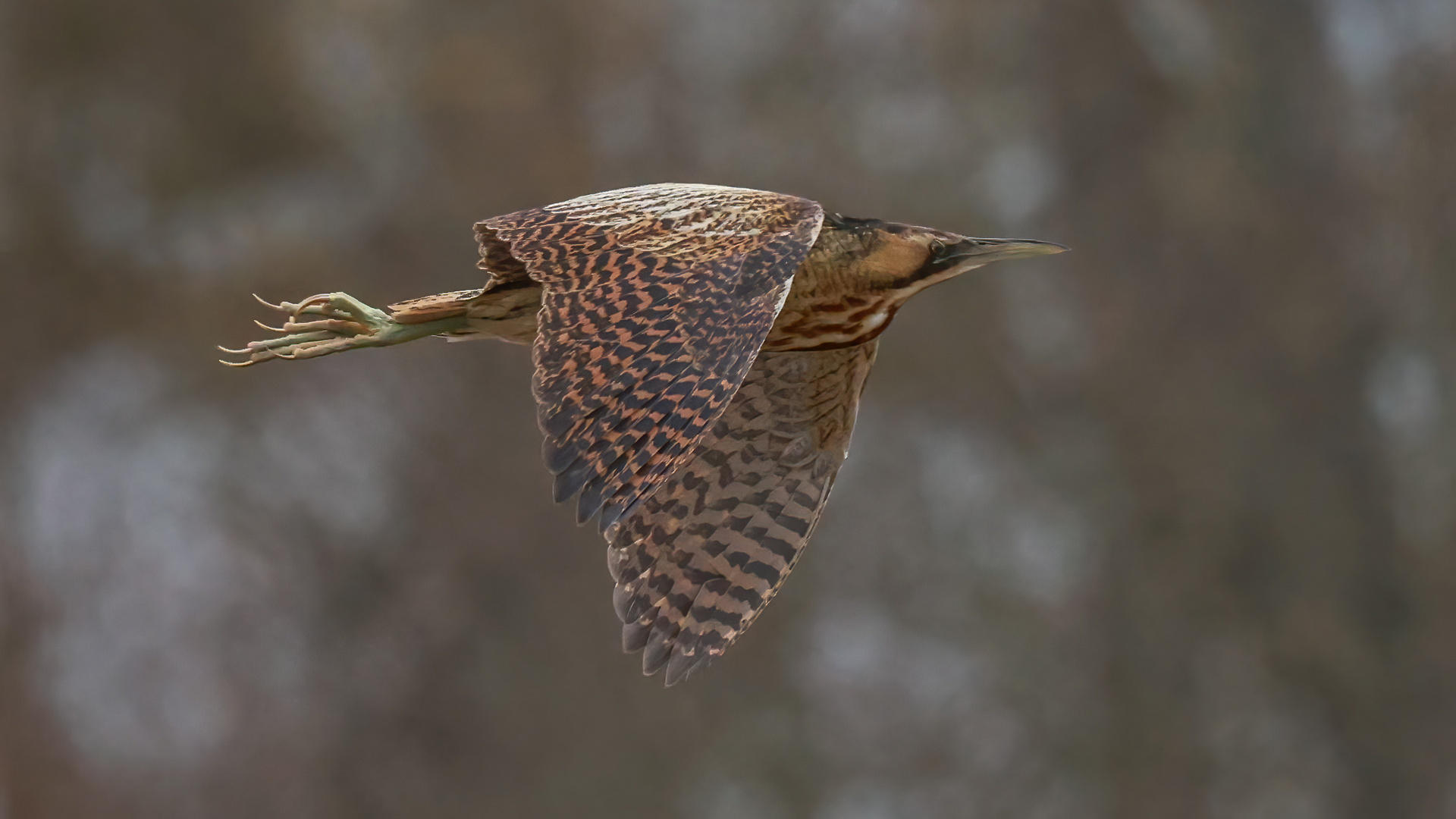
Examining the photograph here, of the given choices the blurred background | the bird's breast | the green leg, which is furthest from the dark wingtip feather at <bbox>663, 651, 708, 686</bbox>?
the blurred background

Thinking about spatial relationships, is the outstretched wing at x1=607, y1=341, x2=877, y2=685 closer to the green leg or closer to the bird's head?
the bird's head

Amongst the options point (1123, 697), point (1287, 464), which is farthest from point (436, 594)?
point (1287, 464)

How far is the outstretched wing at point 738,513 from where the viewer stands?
2740 mm

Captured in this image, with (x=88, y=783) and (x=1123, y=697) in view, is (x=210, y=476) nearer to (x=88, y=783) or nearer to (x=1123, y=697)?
(x=88, y=783)

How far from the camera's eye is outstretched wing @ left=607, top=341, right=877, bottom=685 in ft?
8.99

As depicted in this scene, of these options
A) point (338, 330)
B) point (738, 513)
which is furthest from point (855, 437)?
point (338, 330)

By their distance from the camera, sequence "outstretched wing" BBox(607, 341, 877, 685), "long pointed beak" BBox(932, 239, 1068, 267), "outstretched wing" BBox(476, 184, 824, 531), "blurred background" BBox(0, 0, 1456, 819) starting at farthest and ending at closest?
"blurred background" BBox(0, 0, 1456, 819) → "outstretched wing" BBox(607, 341, 877, 685) → "long pointed beak" BBox(932, 239, 1068, 267) → "outstretched wing" BBox(476, 184, 824, 531)

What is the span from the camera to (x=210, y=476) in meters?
7.35

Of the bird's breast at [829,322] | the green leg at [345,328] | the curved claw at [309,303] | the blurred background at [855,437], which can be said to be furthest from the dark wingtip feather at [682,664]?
the blurred background at [855,437]

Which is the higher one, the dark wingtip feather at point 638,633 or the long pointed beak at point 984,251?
the long pointed beak at point 984,251

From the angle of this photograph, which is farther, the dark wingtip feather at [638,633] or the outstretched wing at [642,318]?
the dark wingtip feather at [638,633]

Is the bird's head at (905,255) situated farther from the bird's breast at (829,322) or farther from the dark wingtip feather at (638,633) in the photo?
the dark wingtip feather at (638,633)

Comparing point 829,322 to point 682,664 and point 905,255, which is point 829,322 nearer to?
point 905,255

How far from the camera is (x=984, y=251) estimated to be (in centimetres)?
254
